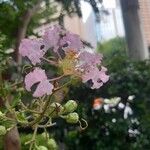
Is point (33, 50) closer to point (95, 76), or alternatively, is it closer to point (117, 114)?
point (95, 76)

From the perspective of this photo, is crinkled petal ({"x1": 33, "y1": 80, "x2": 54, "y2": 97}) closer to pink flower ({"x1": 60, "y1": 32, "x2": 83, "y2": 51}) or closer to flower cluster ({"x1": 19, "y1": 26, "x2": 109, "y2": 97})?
flower cluster ({"x1": 19, "y1": 26, "x2": 109, "y2": 97})

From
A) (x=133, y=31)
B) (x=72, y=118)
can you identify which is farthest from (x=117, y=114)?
(x=72, y=118)

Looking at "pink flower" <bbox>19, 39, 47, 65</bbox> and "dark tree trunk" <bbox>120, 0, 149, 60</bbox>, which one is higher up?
"pink flower" <bbox>19, 39, 47, 65</bbox>

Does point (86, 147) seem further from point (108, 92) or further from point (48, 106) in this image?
point (48, 106)

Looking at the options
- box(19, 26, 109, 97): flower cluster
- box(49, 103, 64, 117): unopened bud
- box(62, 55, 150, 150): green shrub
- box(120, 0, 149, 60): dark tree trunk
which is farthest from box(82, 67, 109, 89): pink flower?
box(120, 0, 149, 60): dark tree trunk

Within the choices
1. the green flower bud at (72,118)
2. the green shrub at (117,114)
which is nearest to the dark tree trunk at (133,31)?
the green shrub at (117,114)

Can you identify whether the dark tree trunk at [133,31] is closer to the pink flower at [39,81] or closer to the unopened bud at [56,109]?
the unopened bud at [56,109]

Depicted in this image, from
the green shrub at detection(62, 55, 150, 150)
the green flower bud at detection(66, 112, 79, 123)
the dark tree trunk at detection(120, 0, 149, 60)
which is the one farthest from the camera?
the dark tree trunk at detection(120, 0, 149, 60)
